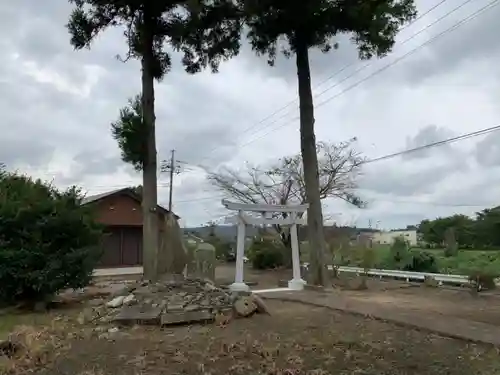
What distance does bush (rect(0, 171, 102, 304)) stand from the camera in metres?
10.3

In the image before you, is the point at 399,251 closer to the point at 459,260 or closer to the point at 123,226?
the point at 459,260

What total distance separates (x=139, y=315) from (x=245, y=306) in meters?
1.62

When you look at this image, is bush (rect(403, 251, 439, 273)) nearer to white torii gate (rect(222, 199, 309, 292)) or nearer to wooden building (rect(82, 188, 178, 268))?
white torii gate (rect(222, 199, 309, 292))

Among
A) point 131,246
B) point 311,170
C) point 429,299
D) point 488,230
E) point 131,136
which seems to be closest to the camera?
point 429,299

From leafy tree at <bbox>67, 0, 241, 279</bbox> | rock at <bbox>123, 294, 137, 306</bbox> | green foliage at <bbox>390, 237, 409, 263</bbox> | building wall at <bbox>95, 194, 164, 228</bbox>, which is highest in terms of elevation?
leafy tree at <bbox>67, 0, 241, 279</bbox>

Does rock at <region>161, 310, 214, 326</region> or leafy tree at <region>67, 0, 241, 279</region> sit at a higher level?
leafy tree at <region>67, 0, 241, 279</region>

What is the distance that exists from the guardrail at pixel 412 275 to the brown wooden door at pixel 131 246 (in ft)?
35.3

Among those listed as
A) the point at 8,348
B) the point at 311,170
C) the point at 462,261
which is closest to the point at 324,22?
the point at 311,170

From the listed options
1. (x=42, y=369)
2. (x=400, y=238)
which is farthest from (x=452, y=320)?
(x=400, y=238)

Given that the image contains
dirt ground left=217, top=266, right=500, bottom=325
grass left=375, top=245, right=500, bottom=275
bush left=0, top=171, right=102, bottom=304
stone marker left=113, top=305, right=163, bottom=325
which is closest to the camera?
stone marker left=113, top=305, right=163, bottom=325

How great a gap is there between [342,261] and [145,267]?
10046 millimetres

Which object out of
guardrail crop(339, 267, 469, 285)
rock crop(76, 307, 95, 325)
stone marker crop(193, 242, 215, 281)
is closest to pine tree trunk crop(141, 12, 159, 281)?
stone marker crop(193, 242, 215, 281)

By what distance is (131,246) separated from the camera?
25281 millimetres

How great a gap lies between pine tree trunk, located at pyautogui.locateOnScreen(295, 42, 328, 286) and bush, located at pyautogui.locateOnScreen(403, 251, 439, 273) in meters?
5.29
